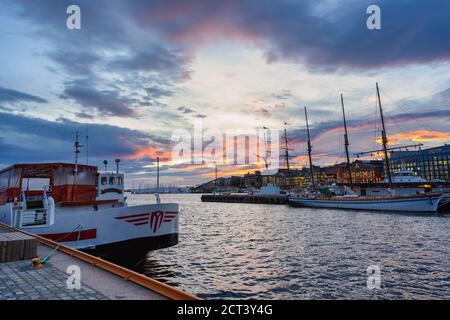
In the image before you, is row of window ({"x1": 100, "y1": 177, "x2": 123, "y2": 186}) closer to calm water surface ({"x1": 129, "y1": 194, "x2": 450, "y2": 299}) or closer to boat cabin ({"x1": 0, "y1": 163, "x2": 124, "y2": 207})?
boat cabin ({"x1": 0, "y1": 163, "x2": 124, "y2": 207})

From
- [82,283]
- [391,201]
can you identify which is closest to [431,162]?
[391,201]

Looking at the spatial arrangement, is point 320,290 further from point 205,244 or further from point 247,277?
point 205,244

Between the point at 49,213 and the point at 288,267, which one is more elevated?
the point at 49,213

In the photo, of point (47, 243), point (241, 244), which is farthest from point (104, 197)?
point (241, 244)

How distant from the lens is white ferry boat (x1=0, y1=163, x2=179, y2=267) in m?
13.9

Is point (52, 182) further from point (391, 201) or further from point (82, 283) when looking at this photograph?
point (391, 201)

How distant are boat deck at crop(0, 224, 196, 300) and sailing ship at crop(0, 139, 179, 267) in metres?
4.75

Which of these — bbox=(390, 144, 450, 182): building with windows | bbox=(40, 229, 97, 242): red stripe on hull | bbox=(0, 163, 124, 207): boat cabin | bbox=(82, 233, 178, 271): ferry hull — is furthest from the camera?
bbox=(390, 144, 450, 182): building with windows

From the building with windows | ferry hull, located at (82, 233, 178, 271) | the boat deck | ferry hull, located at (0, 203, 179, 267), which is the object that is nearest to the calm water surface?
ferry hull, located at (82, 233, 178, 271)

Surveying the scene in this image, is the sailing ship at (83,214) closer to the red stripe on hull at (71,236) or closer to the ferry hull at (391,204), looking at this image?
the red stripe on hull at (71,236)

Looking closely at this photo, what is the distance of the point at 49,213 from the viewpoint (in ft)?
45.8
